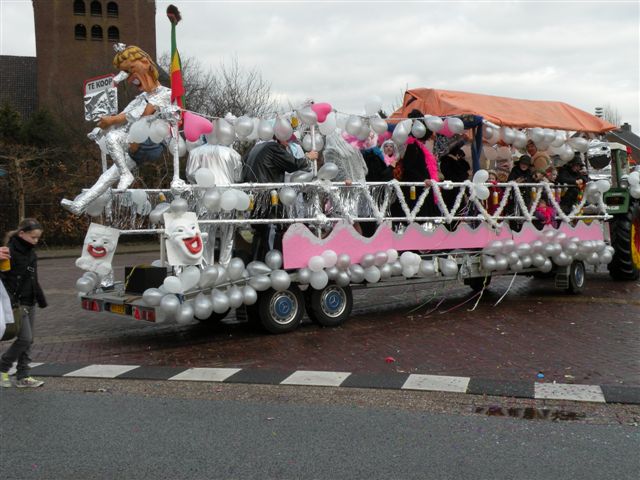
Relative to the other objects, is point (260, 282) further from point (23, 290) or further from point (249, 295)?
point (23, 290)

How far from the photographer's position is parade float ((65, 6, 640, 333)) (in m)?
7.93

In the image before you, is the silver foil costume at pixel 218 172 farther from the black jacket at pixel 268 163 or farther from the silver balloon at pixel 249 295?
the silver balloon at pixel 249 295

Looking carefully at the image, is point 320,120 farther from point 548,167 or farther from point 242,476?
point 242,476

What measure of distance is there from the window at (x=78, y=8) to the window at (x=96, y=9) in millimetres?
638

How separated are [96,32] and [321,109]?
4436cm

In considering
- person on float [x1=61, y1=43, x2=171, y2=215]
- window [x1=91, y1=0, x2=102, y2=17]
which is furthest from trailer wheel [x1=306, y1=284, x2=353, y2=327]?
window [x1=91, y1=0, x2=102, y2=17]

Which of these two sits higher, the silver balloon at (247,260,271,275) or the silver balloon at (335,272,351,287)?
the silver balloon at (247,260,271,275)

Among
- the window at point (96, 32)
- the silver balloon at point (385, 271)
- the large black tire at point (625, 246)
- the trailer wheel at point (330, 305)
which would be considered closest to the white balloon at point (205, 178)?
the trailer wheel at point (330, 305)

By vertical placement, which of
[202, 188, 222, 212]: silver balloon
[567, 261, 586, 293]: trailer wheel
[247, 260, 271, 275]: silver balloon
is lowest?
[567, 261, 586, 293]: trailer wheel

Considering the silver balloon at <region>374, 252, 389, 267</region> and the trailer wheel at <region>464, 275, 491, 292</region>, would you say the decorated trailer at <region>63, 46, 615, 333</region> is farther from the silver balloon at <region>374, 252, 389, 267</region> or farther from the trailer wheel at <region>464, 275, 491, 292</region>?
the trailer wheel at <region>464, 275, 491, 292</region>

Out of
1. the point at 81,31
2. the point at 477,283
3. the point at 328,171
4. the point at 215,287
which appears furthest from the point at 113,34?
the point at 215,287

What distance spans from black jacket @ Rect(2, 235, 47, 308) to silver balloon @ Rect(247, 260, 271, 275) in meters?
2.44

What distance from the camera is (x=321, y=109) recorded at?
874 centimetres

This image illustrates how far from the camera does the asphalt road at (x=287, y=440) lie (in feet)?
14.0
